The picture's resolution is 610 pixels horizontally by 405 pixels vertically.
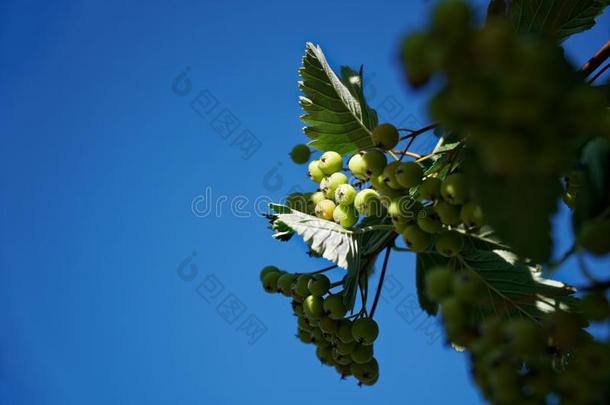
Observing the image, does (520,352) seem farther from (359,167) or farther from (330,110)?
(330,110)

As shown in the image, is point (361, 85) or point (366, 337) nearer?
point (366, 337)

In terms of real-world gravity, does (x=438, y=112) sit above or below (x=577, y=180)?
above

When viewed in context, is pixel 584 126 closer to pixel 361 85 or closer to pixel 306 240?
pixel 306 240

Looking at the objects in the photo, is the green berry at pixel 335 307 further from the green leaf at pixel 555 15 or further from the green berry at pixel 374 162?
the green leaf at pixel 555 15

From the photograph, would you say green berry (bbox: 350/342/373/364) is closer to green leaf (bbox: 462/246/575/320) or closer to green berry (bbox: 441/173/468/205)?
green leaf (bbox: 462/246/575/320)

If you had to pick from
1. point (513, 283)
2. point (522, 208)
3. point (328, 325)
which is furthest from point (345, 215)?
point (522, 208)

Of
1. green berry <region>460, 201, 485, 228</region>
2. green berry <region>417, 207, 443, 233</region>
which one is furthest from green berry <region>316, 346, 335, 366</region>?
green berry <region>460, 201, 485, 228</region>

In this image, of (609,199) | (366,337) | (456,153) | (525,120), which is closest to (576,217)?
(609,199)
